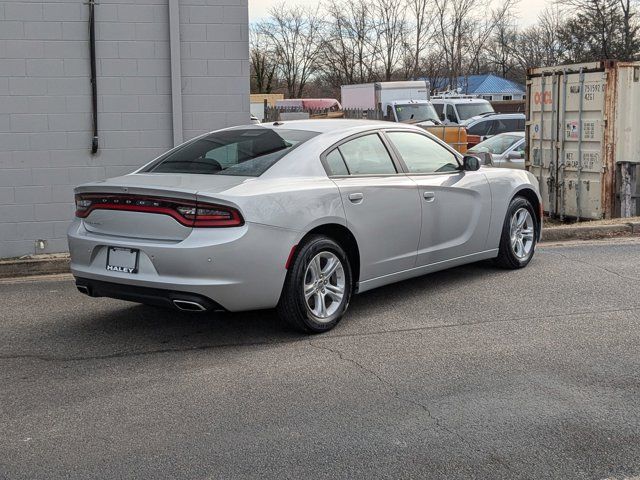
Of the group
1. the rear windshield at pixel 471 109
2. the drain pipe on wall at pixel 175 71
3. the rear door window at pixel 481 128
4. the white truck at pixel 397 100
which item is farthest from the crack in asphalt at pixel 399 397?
the rear windshield at pixel 471 109

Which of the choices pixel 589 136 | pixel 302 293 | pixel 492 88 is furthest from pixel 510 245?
pixel 492 88

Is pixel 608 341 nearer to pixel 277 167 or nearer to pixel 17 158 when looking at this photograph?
pixel 277 167

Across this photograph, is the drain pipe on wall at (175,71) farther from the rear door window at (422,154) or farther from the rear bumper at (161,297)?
the rear bumper at (161,297)

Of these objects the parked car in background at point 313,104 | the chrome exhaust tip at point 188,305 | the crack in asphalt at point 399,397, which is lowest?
the crack in asphalt at point 399,397

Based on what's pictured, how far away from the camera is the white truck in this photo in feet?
84.1

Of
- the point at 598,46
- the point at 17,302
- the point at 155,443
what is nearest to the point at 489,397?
the point at 155,443

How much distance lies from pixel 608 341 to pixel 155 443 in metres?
3.25

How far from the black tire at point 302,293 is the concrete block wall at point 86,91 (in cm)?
415

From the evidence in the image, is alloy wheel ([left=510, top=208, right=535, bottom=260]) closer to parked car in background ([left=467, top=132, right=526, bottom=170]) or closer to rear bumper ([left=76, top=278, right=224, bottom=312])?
rear bumper ([left=76, top=278, right=224, bottom=312])

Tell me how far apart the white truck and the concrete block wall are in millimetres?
14164

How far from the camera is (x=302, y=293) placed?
5707 millimetres

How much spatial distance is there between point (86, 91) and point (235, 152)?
142 inches

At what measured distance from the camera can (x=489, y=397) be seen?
4.61 metres

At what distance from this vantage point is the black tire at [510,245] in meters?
7.89
